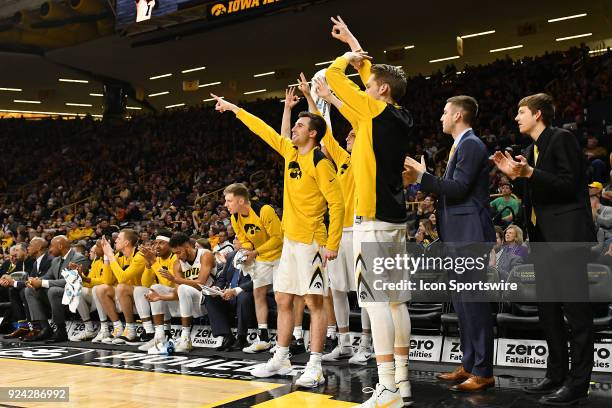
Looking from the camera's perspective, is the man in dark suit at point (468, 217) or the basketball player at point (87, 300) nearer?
the man in dark suit at point (468, 217)

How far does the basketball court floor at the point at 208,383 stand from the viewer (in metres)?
4.14

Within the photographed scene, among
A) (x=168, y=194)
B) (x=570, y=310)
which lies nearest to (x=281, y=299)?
(x=570, y=310)

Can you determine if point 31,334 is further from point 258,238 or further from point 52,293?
point 258,238

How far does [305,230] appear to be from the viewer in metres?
4.93

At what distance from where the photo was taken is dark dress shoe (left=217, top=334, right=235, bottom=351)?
653 centimetres

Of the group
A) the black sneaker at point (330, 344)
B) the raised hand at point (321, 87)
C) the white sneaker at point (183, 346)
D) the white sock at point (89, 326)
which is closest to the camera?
the raised hand at point (321, 87)

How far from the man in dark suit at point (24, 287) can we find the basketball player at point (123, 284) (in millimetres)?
1353

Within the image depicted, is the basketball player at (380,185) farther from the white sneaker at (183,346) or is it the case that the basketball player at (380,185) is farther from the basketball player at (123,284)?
the basketball player at (123,284)

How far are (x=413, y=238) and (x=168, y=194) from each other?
1109 cm

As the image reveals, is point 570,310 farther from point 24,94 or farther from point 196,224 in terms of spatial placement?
point 24,94

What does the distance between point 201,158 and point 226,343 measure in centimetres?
1416

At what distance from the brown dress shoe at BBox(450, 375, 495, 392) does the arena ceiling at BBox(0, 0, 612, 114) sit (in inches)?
402

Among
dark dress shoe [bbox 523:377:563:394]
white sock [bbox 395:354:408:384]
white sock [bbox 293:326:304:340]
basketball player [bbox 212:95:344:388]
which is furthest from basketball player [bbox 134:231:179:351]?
dark dress shoe [bbox 523:377:563:394]

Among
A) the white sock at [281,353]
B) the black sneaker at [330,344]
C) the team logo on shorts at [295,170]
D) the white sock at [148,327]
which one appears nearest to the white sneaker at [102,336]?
the white sock at [148,327]
